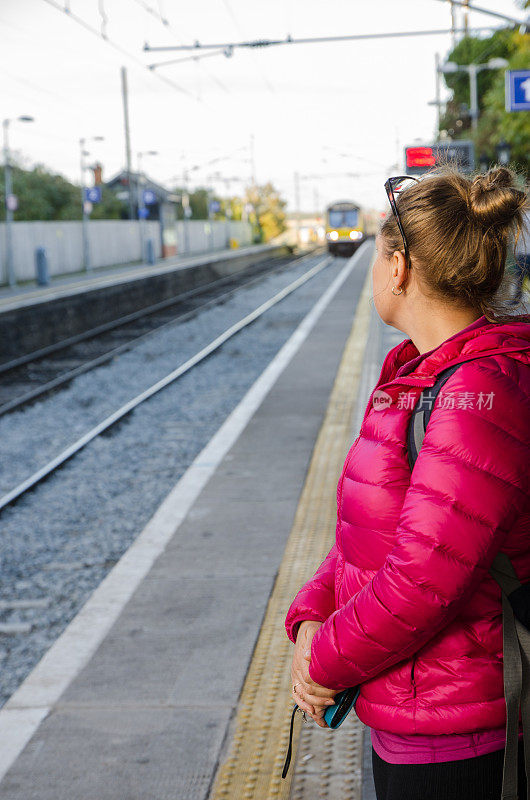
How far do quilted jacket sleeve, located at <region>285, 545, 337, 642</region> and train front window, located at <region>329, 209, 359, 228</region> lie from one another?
5056 cm

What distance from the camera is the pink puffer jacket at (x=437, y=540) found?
140cm

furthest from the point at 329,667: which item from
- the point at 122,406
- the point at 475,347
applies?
the point at 122,406

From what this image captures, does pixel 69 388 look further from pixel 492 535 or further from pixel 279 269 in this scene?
pixel 279 269

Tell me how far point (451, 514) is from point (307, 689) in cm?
45

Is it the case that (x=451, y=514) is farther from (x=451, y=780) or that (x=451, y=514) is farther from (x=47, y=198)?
(x=47, y=198)

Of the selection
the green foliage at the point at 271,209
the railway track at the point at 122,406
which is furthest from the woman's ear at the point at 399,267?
the green foliage at the point at 271,209

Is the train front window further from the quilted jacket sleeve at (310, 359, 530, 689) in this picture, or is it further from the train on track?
the quilted jacket sleeve at (310, 359, 530, 689)

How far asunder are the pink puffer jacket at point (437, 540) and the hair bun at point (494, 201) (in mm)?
168

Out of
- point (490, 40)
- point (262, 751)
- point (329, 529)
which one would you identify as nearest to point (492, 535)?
point (262, 751)

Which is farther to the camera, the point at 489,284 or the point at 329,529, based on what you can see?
the point at 329,529

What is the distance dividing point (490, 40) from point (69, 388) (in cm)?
4644

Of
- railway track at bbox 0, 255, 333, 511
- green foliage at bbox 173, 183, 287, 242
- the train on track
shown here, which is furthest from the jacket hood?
green foliage at bbox 173, 183, 287, 242

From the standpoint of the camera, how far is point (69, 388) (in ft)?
45.2

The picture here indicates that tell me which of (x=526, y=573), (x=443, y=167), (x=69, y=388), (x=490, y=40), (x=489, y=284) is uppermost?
(x=490, y=40)
